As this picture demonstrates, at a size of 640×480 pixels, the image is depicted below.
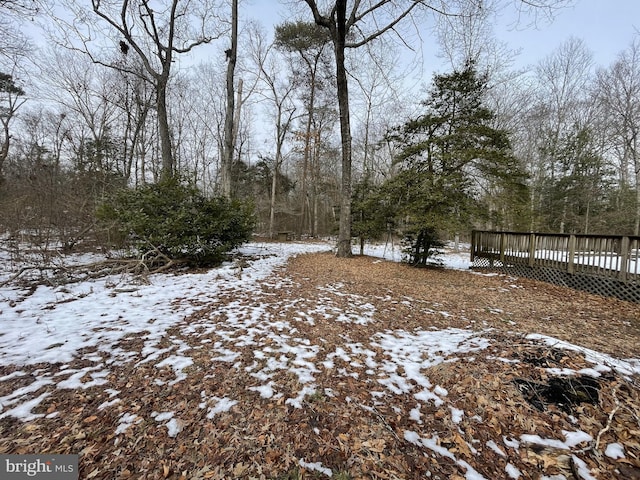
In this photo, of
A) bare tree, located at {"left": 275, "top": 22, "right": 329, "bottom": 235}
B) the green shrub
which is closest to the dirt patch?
the green shrub

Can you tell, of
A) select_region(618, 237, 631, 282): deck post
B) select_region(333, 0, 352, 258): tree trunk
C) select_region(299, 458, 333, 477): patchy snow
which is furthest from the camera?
select_region(333, 0, 352, 258): tree trunk

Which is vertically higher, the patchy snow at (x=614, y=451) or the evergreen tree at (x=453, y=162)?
the evergreen tree at (x=453, y=162)

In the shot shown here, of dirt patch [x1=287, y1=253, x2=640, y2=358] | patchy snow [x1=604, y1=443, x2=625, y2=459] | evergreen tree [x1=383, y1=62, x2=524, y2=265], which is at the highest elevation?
evergreen tree [x1=383, y1=62, x2=524, y2=265]

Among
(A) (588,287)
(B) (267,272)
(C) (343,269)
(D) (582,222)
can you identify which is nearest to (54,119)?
(B) (267,272)

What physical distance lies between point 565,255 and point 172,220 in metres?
10.2

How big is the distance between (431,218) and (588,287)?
3927 mm

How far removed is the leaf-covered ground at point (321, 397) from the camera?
158 cm

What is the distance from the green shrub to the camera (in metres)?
6.29

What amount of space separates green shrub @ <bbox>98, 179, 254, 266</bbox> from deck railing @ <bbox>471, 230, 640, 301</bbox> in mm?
8701

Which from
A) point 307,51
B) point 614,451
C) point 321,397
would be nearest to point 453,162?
point 614,451

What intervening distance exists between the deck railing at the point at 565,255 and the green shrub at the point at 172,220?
8.70 m

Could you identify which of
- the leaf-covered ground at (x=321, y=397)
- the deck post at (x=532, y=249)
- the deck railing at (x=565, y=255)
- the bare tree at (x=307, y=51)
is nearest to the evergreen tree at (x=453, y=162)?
the deck post at (x=532, y=249)

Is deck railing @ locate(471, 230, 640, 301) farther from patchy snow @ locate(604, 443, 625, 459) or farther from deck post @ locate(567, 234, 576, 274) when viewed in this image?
patchy snow @ locate(604, 443, 625, 459)

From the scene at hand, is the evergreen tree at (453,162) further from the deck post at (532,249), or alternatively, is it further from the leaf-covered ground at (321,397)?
the leaf-covered ground at (321,397)
